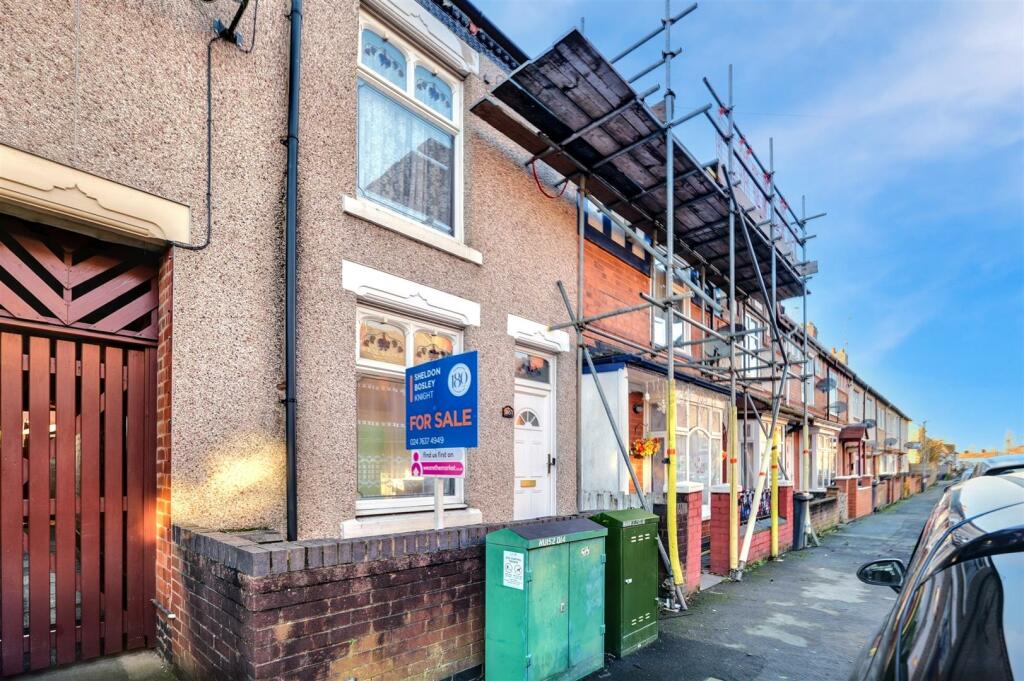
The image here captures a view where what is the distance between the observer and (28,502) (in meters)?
3.68

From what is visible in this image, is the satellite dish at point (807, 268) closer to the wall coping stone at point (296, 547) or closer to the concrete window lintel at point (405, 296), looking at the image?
the concrete window lintel at point (405, 296)

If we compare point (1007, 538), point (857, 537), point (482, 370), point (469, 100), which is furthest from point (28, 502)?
point (857, 537)

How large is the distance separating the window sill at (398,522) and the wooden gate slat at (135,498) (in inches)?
59.2

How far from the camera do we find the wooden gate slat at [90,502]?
3.86m

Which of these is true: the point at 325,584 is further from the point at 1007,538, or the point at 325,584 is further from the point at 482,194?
the point at 482,194

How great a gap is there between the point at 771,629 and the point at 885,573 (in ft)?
11.0

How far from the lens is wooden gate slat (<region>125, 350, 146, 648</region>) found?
4117 millimetres

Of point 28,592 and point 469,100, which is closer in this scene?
point 28,592

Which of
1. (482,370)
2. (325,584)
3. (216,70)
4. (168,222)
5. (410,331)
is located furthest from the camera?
(482,370)

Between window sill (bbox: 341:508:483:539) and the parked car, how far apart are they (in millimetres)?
3881

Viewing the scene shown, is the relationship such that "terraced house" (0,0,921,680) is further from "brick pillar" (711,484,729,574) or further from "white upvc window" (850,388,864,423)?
"white upvc window" (850,388,864,423)

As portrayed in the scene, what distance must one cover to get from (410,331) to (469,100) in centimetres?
301

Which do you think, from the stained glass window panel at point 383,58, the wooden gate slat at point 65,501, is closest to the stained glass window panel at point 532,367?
the stained glass window panel at point 383,58

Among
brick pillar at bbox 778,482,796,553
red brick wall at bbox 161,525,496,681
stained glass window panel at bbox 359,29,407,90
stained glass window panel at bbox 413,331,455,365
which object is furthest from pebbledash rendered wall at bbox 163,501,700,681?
brick pillar at bbox 778,482,796,553
